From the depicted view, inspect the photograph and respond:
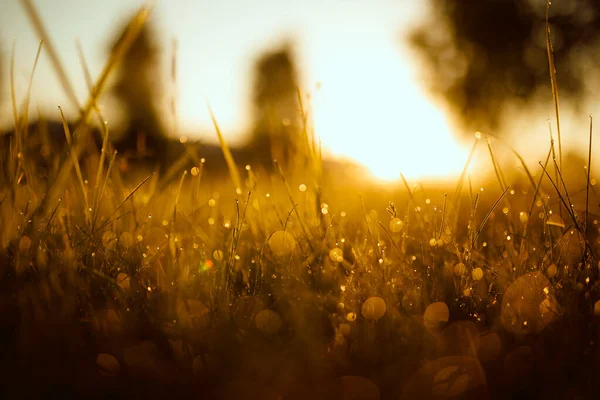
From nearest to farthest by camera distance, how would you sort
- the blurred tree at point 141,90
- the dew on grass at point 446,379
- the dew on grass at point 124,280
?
the dew on grass at point 446,379 → the dew on grass at point 124,280 → the blurred tree at point 141,90

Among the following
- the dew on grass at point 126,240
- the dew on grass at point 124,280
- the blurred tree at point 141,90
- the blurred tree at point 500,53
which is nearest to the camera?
the dew on grass at point 124,280

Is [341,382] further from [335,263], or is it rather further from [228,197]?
[228,197]

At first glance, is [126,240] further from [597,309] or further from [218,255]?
[597,309]

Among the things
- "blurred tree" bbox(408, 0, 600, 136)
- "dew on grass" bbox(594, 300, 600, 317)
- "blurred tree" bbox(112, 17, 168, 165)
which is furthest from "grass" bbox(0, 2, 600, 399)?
"blurred tree" bbox(112, 17, 168, 165)

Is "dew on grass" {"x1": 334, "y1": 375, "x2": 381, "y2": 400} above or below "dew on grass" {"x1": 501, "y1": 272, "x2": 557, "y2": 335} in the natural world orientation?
below

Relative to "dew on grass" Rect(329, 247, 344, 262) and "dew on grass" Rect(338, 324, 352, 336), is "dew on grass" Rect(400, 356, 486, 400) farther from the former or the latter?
"dew on grass" Rect(329, 247, 344, 262)

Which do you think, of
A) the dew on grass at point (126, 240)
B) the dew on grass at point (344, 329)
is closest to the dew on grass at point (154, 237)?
the dew on grass at point (126, 240)

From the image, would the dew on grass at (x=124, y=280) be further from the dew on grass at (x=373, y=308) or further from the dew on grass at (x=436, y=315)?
the dew on grass at (x=436, y=315)
